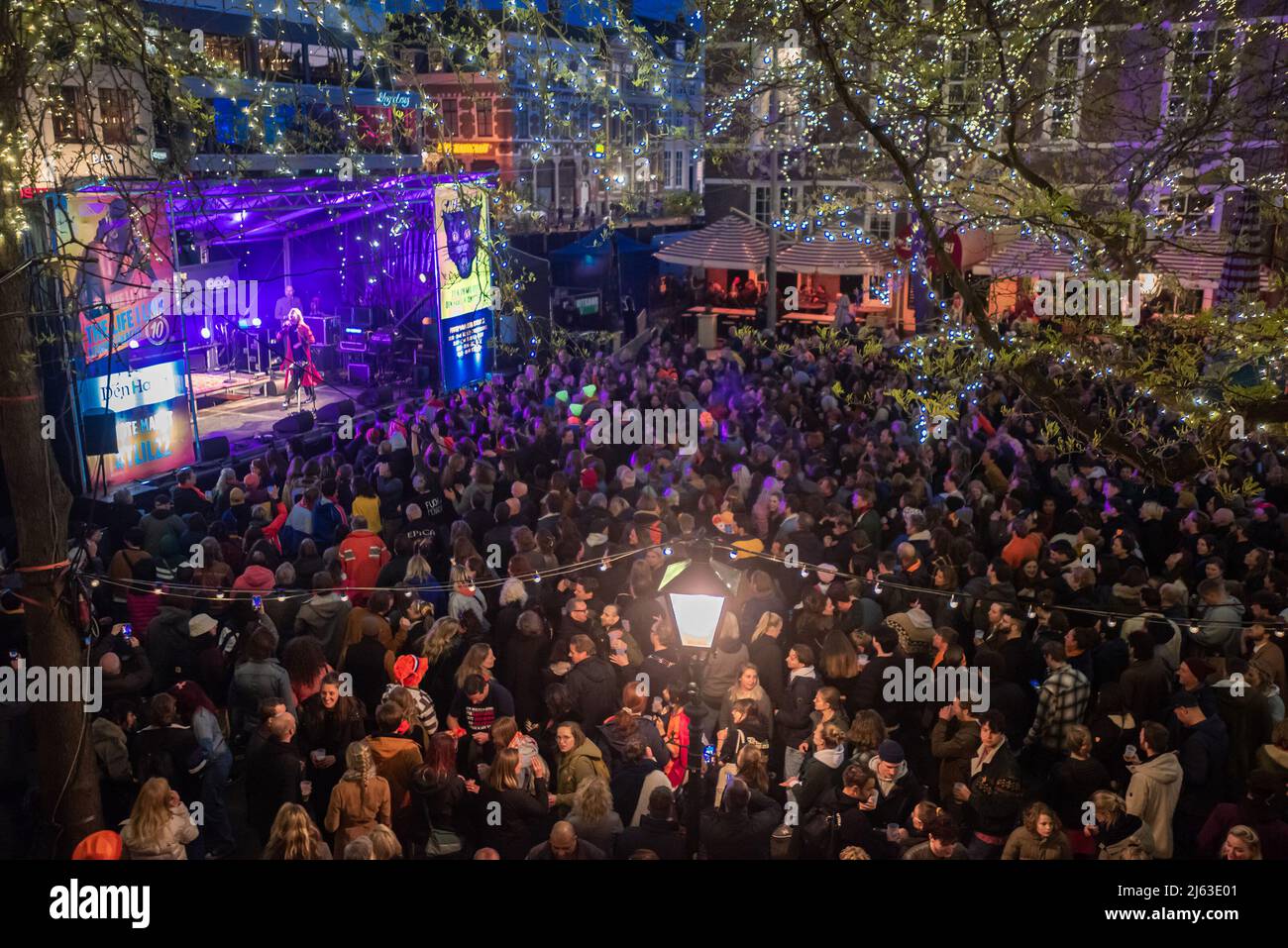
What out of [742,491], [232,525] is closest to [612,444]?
[742,491]

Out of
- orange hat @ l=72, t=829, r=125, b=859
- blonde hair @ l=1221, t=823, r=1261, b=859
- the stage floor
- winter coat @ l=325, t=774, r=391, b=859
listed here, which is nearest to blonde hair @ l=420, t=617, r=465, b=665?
winter coat @ l=325, t=774, r=391, b=859

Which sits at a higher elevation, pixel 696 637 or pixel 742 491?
pixel 696 637

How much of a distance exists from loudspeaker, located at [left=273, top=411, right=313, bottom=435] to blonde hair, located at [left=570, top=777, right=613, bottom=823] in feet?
36.8

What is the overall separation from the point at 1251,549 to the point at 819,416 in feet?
18.9

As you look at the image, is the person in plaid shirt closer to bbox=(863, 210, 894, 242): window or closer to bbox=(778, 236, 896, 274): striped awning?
bbox=(778, 236, 896, 274): striped awning

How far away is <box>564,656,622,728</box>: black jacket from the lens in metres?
6.44

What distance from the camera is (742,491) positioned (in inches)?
402

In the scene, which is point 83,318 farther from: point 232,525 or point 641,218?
point 641,218

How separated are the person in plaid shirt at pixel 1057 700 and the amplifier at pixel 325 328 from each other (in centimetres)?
1632

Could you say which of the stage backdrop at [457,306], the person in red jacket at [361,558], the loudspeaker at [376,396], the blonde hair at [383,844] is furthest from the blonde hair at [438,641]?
the loudspeaker at [376,396]

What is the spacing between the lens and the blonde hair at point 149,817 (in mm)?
5176

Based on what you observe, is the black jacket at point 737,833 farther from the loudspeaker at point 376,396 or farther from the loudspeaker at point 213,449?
the loudspeaker at point 376,396

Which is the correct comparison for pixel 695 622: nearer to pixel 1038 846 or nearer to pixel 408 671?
pixel 1038 846

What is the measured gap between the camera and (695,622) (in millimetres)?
5016
